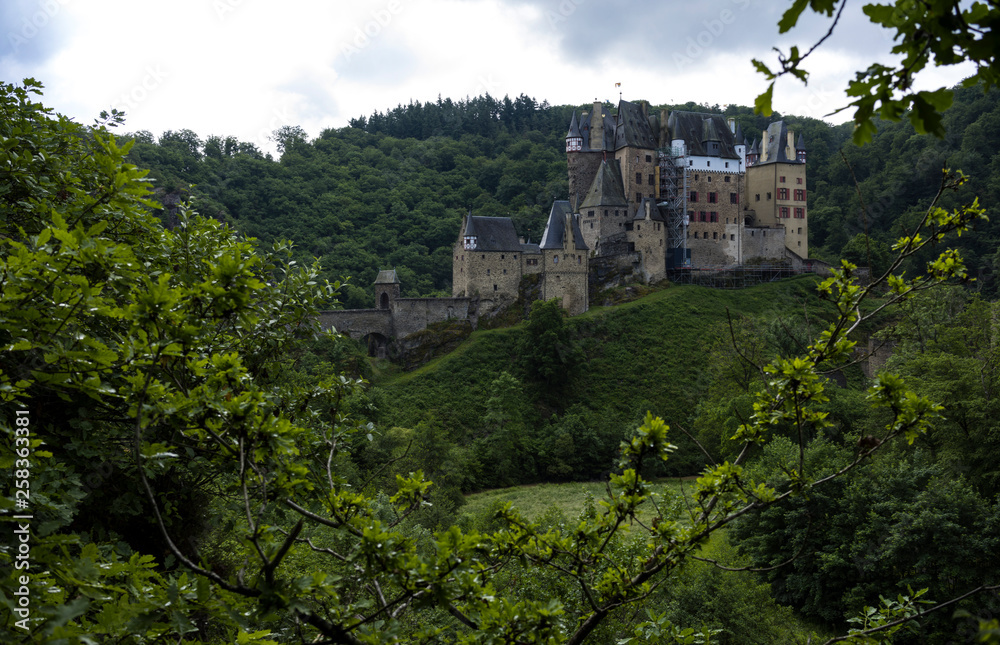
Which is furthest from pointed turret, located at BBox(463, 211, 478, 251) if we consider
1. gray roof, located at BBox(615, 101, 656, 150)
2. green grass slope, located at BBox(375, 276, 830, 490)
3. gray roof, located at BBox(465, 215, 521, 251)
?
gray roof, located at BBox(615, 101, 656, 150)

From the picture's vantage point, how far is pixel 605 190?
5744 cm

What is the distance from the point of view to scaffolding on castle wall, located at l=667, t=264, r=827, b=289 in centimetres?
5938

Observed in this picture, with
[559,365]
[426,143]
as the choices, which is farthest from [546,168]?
[559,365]

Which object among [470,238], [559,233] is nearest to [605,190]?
[559,233]

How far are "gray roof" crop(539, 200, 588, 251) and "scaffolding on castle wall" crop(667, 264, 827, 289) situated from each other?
9.50 meters

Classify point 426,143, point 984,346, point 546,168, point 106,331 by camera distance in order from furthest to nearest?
point 426,143, point 546,168, point 984,346, point 106,331

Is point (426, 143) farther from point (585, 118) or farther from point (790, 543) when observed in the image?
point (790, 543)

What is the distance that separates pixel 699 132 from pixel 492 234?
21.0 metres

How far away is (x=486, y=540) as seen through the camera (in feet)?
17.1

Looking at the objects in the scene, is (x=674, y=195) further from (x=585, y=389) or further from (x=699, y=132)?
(x=585, y=389)

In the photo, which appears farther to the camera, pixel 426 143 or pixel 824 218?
pixel 426 143

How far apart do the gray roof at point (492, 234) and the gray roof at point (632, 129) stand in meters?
12.8

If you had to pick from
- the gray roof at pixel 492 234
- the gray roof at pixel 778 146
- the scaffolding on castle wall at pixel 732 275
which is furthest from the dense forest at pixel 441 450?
the gray roof at pixel 778 146

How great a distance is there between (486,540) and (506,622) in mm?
649
